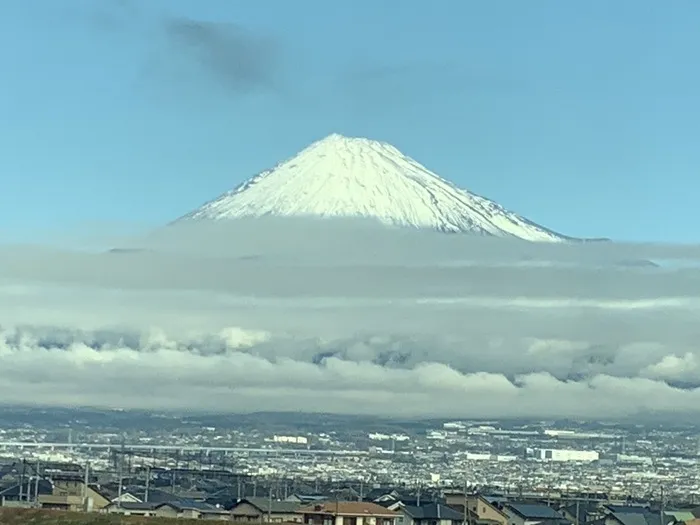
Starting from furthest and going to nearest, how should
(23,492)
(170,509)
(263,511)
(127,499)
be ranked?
(23,492) → (127,499) → (170,509) → (263,511)

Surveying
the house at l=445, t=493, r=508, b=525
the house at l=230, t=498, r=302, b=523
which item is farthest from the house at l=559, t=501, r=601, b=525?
the house at l=230, t=498, r=302, b=523

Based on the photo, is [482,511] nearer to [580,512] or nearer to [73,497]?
[580,512]

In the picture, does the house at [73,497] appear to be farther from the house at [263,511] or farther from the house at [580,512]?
the house at [580,512]

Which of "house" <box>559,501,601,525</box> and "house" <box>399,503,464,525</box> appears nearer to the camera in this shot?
"house" <box>399,503,464,525</box>

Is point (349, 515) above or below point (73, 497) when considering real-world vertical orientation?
below

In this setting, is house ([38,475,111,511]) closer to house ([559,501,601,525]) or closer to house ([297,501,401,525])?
house ([297,501,401,525])

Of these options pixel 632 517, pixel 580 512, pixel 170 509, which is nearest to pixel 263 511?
pixel 170 509
